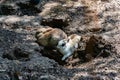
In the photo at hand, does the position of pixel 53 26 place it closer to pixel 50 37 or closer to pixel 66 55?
pixel 50 37

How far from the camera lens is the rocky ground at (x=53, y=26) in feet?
14.3

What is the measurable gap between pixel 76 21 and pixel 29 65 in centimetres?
162

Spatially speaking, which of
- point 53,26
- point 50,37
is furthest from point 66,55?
point 53,26

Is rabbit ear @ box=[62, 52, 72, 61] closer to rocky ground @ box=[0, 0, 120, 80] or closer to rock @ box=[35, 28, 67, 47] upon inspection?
rocky ground @ box=[0, 0, 120, 80]

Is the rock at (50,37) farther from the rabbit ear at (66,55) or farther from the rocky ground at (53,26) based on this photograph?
the rabbit ear at (66,55)

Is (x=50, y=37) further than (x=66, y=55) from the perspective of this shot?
Yes

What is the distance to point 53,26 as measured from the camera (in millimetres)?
5715

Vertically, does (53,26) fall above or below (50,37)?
below

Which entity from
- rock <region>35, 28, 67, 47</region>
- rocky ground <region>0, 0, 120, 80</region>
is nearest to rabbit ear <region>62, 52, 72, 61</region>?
rocky ground <region>0, 0, 120, 80</region>

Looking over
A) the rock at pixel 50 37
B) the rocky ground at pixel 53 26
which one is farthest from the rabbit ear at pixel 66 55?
the rock at pixel 50 37

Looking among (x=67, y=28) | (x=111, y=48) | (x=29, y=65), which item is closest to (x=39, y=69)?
(x=29, y=65)

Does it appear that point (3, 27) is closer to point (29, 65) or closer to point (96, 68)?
point (29, 65)

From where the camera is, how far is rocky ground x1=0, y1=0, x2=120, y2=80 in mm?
4363

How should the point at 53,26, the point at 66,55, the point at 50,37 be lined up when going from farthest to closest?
the point at 53,26 < the point at 50,37 < the point at 66,55
